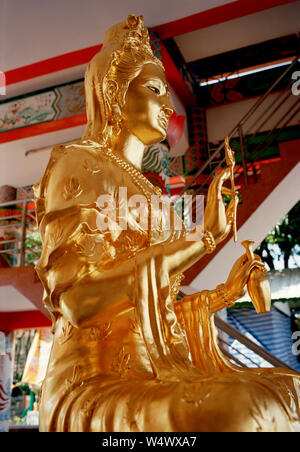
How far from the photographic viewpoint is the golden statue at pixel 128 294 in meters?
0.94

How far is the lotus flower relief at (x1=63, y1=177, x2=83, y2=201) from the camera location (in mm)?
1312

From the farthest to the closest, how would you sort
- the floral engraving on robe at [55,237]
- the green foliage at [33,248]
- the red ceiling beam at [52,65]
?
the green foliage at [33,248] < the red ceiling beam at [52,65] < the floral engraving on robe at [55,237]

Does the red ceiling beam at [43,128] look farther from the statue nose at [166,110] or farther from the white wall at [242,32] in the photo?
the statue nose at [166,110]

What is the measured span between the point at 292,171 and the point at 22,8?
8.31 feet

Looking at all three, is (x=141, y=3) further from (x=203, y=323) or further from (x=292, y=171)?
(x=203, y=323)

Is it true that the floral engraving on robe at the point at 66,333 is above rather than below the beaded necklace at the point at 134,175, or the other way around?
below

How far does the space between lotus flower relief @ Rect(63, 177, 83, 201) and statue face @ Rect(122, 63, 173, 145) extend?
412 millimetres

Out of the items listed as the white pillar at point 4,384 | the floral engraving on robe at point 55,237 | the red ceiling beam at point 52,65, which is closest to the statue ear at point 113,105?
the floral engraving on robe at point 55,237

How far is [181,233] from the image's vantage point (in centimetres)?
160

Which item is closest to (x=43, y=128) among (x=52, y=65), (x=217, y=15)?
(x=52, y=65)

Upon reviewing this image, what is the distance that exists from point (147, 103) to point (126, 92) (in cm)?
9

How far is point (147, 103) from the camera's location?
1582mm

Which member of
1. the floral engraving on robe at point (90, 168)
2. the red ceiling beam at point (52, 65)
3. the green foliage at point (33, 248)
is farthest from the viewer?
the green foliage at point (33, 248)

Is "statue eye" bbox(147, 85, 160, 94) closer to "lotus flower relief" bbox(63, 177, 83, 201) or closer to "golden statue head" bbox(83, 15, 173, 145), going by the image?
"golden statue head" bbox(83, 15, 173, 145)
